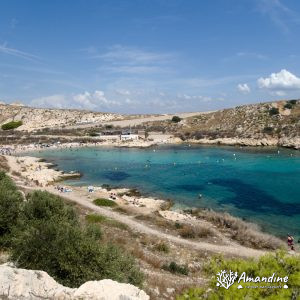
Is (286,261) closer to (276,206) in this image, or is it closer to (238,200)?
(276,206)

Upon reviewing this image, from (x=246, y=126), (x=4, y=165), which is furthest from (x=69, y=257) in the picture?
(x=246, y=126)

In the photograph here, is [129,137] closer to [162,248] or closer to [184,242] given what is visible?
[184,242]

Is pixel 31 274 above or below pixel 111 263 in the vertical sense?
above

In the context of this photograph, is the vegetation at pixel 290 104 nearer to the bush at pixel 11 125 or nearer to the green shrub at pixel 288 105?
the green shrub at pixel 288 105

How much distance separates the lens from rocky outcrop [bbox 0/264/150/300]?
9977 millimetres

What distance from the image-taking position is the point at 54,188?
54938mm

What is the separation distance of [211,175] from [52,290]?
58987mm

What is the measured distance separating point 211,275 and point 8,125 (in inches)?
6296

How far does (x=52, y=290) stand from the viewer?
10.6m

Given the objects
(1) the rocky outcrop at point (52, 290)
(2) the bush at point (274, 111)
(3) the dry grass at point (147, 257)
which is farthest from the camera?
(2) the bush at point (274, 111)

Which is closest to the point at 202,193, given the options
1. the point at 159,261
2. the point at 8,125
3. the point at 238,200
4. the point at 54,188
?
the point at 238,200

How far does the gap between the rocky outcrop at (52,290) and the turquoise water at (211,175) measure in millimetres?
29045

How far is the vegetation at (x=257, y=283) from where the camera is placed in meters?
8.98

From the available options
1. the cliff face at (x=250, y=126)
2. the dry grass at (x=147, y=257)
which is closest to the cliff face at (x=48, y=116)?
the cliff face at (x=250, y=126)
